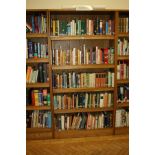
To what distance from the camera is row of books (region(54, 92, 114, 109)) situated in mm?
4289

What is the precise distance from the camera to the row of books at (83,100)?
14.1ft

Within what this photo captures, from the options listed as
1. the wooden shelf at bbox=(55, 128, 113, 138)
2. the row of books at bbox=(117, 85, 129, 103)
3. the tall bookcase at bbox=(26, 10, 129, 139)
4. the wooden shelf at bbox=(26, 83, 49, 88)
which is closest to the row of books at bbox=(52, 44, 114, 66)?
the tall bookcase at bbox=(26, 10, 129, 139)

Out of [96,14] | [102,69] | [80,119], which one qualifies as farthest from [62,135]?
[96,14]

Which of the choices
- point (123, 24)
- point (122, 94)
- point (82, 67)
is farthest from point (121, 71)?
point (123, 24)

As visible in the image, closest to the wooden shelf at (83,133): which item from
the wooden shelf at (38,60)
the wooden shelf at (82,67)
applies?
the wooden shelf at (82,67)

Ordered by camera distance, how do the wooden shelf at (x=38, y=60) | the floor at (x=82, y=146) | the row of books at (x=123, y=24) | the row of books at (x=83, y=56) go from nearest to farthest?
the floor at (x=82, y=146) < the wooden shelf at (x=38, y=60) < the row of books at (x=83, y=56) < the row of books at (x=123, y=24)

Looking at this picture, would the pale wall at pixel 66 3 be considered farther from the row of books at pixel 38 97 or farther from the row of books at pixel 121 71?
the row of books at pixel 38 97

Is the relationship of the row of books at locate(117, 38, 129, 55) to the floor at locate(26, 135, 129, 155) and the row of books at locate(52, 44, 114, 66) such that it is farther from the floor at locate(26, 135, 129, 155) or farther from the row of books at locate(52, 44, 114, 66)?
the floor at locate(26, 135, 129, 155)

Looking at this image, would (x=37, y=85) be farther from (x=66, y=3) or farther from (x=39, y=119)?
(x=66, y=3)

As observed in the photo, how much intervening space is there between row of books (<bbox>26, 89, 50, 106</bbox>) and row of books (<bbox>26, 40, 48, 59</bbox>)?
59 cm
